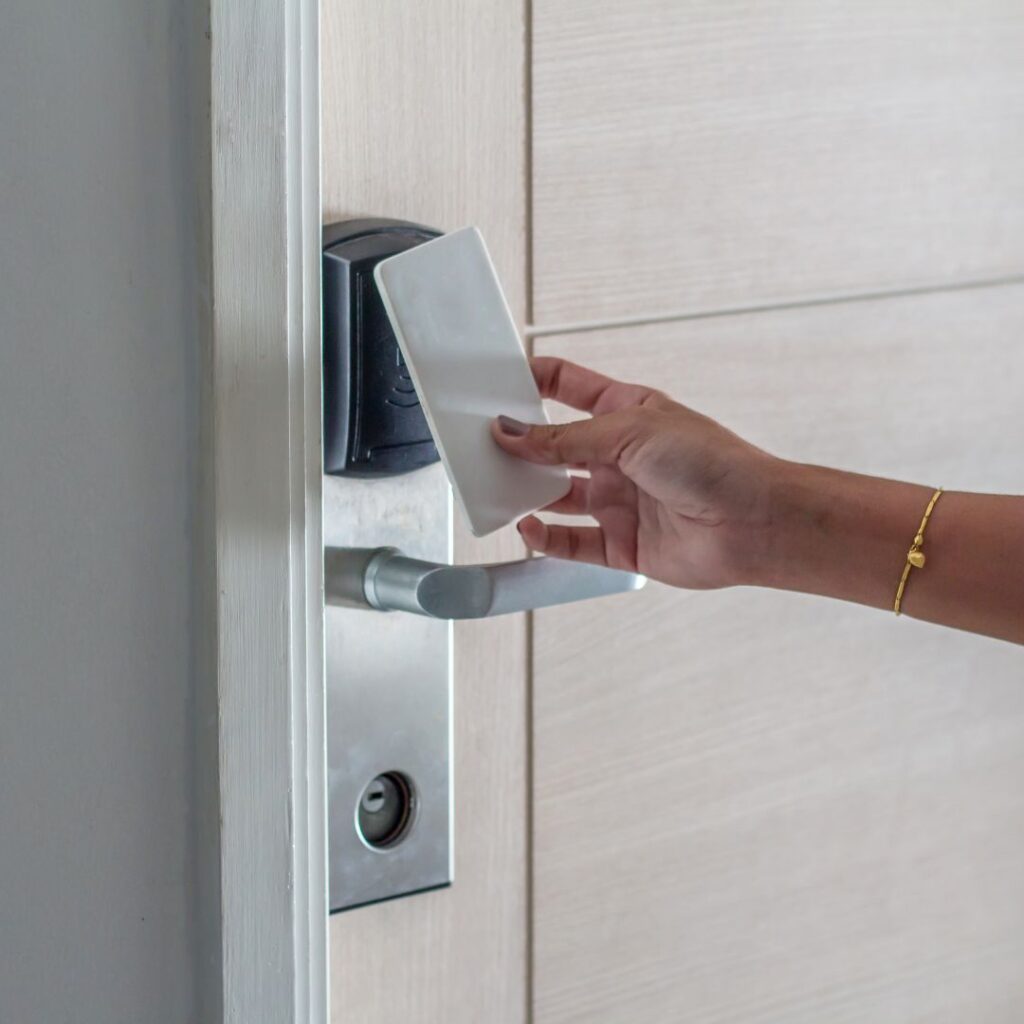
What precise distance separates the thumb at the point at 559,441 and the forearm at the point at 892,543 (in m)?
0.09

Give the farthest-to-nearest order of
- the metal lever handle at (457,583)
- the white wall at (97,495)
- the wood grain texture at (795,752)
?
the wood grain texture at (795,752)
the metal lever handle at (457,583)
the white wall at (97,495)

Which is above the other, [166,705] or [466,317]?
[466,317]

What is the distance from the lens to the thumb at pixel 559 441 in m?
0.51

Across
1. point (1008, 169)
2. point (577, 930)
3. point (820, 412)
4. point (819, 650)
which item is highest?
point (1008, 169)

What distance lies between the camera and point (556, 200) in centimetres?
59

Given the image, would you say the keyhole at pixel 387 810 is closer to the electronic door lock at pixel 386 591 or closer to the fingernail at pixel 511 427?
the electronic door lock at pixel 386 591

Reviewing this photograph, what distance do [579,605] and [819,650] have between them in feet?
0.53

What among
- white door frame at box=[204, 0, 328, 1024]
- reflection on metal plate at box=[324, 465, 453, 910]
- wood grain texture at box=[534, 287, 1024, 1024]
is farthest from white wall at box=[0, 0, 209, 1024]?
wood grain texture at box=[534, 287, 1024, 1024]

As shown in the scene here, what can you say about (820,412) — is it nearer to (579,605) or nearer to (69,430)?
(579,605)

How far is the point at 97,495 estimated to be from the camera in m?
0.41

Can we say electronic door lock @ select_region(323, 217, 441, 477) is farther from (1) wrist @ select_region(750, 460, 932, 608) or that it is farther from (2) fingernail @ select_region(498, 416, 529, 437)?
(1) wrist @ select_region(750, 460, 932, 608)

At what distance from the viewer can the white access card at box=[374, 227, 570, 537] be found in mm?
479

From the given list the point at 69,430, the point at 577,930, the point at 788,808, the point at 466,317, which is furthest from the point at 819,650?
the point at 69,430

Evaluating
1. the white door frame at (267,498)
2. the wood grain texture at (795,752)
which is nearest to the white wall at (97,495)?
the white door frame at (267,498)
